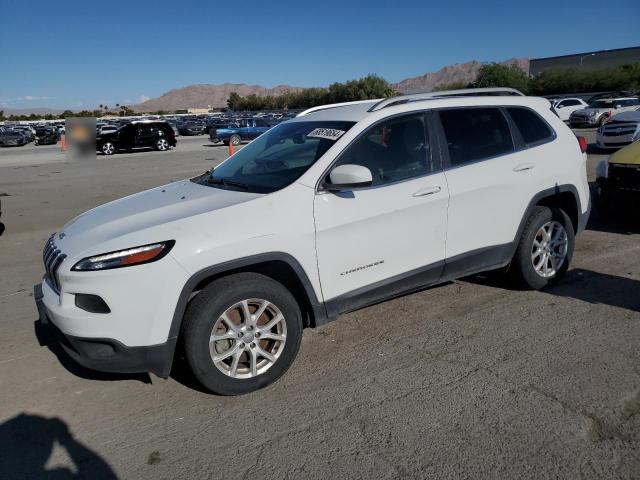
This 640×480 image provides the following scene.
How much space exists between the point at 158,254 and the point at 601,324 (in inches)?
133

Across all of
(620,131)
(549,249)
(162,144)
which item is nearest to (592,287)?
(549,249)

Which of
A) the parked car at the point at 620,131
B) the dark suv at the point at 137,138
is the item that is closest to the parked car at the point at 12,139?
the dark suv at the point at 137,138

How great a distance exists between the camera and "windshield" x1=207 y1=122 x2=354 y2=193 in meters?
3.64

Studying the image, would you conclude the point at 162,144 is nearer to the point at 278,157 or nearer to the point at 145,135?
the point at 145,135

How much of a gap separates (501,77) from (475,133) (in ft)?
214

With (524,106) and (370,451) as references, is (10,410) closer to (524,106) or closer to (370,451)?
(370,451)

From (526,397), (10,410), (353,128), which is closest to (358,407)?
(526,397)

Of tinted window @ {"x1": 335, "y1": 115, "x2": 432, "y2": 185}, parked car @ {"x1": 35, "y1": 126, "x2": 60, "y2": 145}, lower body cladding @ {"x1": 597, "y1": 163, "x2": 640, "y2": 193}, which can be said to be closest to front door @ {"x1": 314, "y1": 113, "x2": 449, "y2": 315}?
tinted window @ {"x1": 335, "y1": 115, "x2": 432, "y2": 185}

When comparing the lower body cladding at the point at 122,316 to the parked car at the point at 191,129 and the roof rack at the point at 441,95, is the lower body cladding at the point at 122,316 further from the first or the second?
the parked car at the point at 191,129

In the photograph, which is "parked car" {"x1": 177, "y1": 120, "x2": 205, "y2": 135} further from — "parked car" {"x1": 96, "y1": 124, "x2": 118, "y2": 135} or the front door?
the front door

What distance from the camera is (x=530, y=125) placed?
4637mm

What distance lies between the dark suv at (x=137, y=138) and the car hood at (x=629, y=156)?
2468 cm

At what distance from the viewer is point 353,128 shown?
12.1ft

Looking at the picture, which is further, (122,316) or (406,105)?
(406,105)
